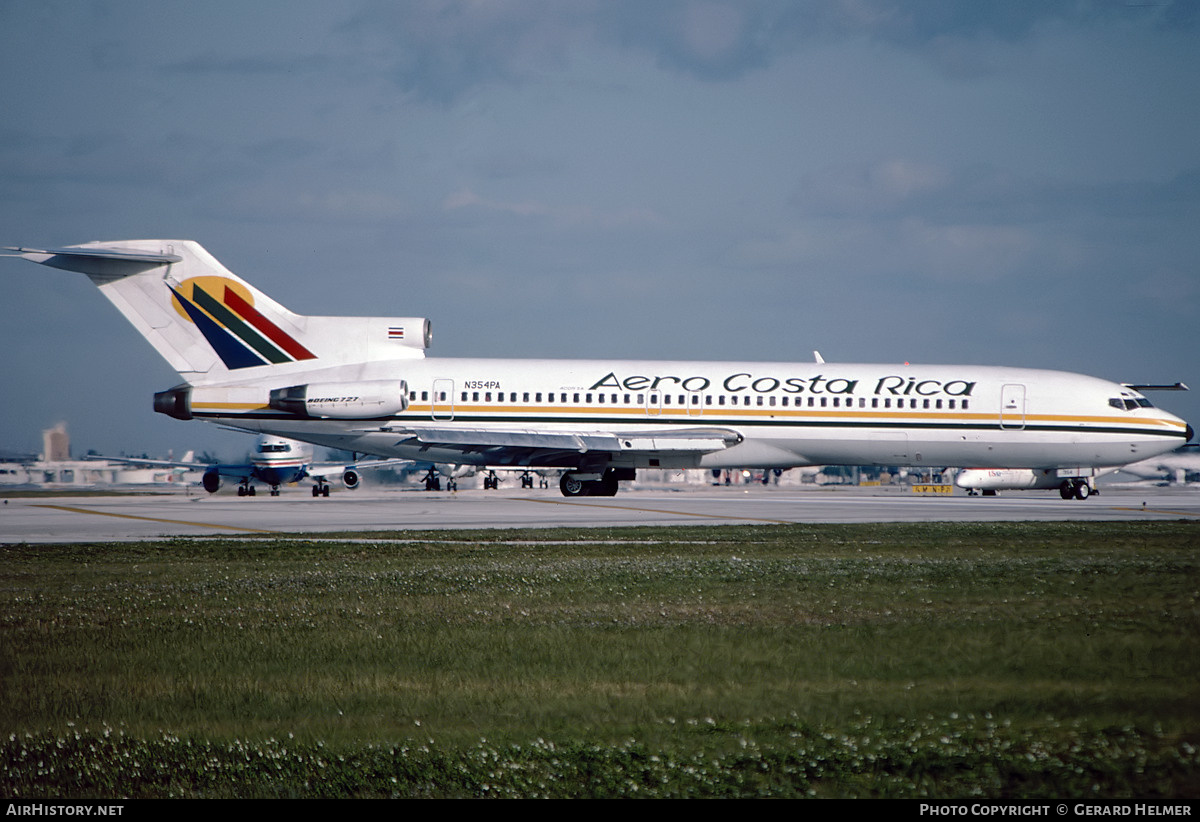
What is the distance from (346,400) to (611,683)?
27500 mm

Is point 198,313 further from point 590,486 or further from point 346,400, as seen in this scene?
point 590,486

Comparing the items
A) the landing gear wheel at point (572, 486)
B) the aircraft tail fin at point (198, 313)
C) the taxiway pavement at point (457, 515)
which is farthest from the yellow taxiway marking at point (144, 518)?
the landing gear wheel at point (572, 486)

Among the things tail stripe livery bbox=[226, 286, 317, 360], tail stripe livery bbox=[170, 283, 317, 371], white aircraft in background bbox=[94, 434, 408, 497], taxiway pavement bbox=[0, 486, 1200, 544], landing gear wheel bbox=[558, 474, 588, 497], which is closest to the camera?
taxiway pavement bbox=[0, 486, 1200, 544]

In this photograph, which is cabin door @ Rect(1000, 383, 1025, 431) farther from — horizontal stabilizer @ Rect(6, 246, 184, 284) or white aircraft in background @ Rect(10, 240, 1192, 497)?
horizontal stabilizer @ Rect(6, 246, 184, 284)

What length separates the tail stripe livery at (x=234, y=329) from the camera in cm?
3431

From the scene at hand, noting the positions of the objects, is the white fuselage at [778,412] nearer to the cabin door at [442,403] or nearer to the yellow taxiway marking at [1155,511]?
the cabin door at [442,403]

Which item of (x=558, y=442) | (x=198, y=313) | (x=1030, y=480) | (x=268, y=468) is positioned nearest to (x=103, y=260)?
(x=198, y=313)

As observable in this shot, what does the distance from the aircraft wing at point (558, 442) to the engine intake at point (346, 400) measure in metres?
1.01

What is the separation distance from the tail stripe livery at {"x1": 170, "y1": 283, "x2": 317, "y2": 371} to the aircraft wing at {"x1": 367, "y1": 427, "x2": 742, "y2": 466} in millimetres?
4508

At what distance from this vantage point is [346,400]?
3334 centimetres

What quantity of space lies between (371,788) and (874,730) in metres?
2.64

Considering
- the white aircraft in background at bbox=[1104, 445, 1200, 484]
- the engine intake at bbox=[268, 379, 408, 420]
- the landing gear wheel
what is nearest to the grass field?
the engine intake at bbox=[268, 379, 408, 420]

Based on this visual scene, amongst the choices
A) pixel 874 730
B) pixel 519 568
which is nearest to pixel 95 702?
pixel 874 730

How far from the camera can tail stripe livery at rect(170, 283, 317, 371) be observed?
113ft
